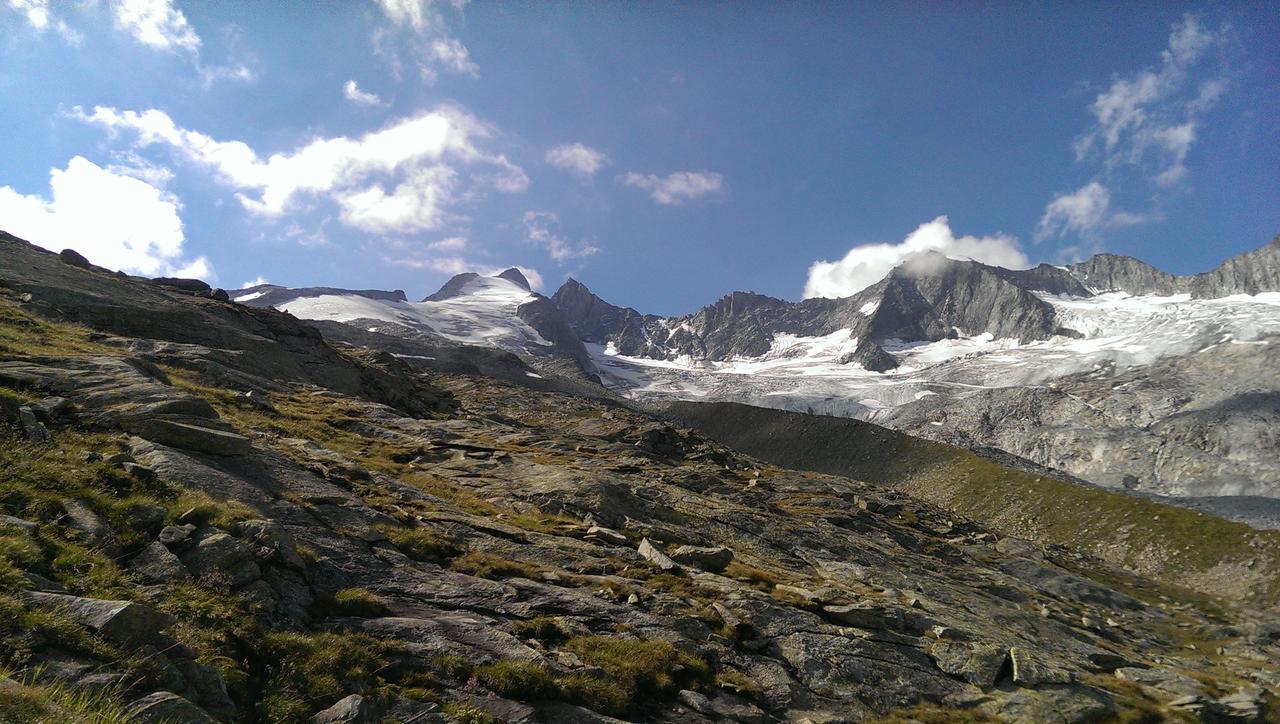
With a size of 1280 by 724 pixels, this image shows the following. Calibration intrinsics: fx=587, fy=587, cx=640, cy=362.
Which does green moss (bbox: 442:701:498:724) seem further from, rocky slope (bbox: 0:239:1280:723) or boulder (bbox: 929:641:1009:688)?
boulder (bbox: 929:641:1009:688)

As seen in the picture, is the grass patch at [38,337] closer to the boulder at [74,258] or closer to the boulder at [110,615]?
the boulder at [110,615]

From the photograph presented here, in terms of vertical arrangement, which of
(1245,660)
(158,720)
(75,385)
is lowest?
(1245,660)

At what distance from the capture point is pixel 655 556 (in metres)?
25.0

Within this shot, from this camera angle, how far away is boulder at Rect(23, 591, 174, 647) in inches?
349

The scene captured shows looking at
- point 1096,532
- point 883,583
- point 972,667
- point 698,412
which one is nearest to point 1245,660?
point 883,583

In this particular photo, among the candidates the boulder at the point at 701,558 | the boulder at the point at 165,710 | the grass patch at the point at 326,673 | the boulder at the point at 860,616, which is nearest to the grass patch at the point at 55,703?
the boulder at the point at 165,710

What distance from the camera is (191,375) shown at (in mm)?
36812

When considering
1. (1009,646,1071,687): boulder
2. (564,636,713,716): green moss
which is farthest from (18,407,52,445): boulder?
(1009,646,1071,687): boulder

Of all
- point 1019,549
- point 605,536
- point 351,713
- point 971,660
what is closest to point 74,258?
point 605,536

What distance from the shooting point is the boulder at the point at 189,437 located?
18.5m

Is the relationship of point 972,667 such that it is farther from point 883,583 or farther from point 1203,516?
point 1203,516

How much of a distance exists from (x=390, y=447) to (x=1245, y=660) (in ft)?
208

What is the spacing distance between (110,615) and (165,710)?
2108mm

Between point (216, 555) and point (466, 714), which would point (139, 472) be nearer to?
point (216, 555)
